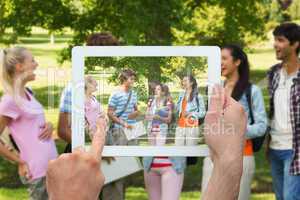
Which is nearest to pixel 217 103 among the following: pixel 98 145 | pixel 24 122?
pixel 98 145

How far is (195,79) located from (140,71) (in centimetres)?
22

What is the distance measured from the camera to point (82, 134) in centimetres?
277

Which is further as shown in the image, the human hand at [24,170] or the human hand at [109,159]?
the human hand at [24,170]

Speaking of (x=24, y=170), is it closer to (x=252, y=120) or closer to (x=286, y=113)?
(x=252, y=120)

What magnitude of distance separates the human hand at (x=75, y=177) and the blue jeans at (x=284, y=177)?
3.70 m

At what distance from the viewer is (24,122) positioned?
4.74m

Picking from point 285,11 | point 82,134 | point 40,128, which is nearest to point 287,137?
point 40,128

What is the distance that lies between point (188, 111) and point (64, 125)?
2148 millimetres

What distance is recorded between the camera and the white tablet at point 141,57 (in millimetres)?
2689

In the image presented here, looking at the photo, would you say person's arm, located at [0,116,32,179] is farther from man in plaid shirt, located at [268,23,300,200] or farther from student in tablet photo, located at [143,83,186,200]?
man in plaid shirt, located at [268,23,300,200]

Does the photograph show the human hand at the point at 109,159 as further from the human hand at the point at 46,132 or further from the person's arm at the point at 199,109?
the person's arm at the point at 199,109

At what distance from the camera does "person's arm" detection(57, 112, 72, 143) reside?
4895 millimetres

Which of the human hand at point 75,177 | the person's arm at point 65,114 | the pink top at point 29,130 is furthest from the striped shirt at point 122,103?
the pink top at point 29,130

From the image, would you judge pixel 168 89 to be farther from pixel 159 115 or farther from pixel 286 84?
pixel 286 84
